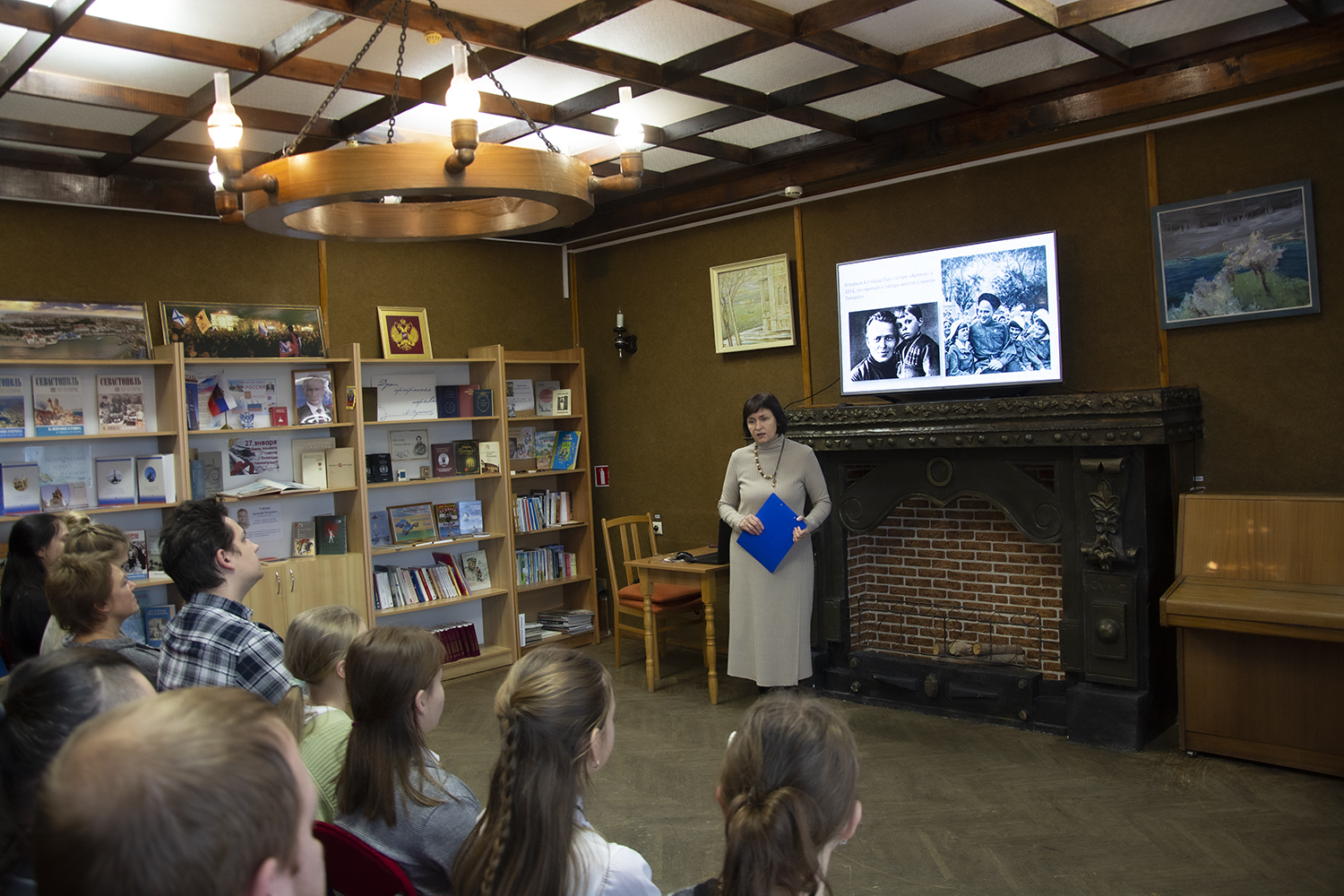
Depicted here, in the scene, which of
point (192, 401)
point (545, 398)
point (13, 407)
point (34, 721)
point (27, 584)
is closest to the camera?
point (34, 721)

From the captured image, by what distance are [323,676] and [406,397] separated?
388cm

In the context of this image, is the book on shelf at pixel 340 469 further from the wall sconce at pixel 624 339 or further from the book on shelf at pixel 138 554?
the wall sconce at pixel 624 339

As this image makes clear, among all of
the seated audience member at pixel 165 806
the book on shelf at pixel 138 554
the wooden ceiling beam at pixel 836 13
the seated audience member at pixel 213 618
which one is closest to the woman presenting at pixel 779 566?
the wooden ceiling beam at pixel 836 13

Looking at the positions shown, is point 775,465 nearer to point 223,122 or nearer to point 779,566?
point 779,566

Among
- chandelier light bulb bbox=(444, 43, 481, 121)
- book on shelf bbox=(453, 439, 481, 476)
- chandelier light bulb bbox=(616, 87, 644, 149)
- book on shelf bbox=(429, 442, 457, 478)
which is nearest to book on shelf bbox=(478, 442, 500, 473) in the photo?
book on shelf bbox=(453, 439, 481, 476)

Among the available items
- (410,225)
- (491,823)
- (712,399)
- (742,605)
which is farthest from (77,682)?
(712,399)

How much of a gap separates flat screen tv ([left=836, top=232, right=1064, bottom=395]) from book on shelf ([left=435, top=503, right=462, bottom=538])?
2721mm

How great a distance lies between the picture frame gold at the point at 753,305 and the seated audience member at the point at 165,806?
200 inches

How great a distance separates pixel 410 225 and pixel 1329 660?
3671mm

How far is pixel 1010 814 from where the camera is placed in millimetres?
3580

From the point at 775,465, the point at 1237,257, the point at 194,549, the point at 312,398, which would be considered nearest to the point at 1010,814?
the point at 775,465

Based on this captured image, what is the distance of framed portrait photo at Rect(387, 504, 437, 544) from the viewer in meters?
6.02

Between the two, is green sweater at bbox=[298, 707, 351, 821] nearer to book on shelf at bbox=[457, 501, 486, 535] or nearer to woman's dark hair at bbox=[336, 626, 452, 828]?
woman's dark hair at bbox=[336, 626, 452, 828]

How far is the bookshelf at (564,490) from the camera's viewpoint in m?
6.62
